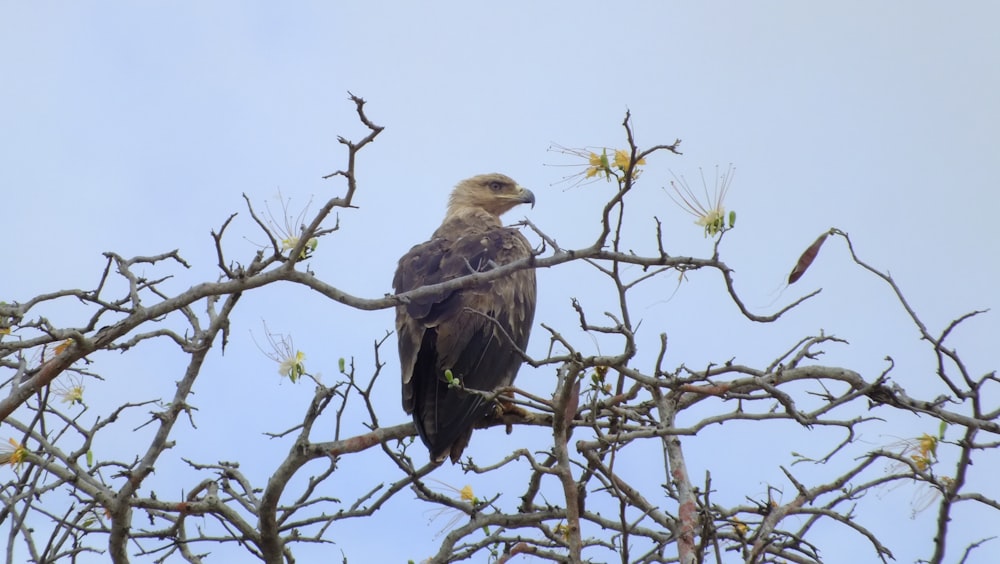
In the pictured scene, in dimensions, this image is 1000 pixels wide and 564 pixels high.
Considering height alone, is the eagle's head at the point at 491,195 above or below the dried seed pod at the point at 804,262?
above

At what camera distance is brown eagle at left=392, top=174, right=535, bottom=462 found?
6.07m

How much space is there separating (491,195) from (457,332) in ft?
10.0

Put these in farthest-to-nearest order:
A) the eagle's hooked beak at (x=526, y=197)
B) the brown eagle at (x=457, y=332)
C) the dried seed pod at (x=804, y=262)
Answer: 1. the eagle's hooked beak at (x=526, y=197)
2. the brown eagle at (x=457, y=332)
3. the dried seed pod at (x=804, y=262)

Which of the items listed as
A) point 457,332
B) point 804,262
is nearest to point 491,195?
point 457,332

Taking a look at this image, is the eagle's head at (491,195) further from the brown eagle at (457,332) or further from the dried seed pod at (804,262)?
the dried seed pod at (804,262)

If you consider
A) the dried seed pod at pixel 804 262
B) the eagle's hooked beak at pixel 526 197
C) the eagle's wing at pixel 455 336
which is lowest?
the dried seed pod at pixel 804 262

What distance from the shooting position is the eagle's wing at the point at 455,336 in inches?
239

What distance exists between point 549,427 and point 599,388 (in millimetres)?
1087

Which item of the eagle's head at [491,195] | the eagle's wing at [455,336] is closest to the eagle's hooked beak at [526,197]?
the eagle's head at [491,195]

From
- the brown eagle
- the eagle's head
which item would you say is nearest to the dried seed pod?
the brown eagle

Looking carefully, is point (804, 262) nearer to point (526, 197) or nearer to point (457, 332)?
point (457, 332)

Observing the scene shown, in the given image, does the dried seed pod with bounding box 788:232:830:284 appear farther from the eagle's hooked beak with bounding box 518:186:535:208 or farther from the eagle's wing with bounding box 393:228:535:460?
the eagle's hooked beak with bounding box 518:186:535:208

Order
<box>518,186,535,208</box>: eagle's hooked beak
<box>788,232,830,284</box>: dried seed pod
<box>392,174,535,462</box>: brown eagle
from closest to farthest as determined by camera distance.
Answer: <box>788,232,830,284</box>: dried seed pod, <box>392,174,535,462</box>: brown eagle, <box>518,186,535,208</box>: eagle's hooked beak

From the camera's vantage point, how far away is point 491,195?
915 cm
